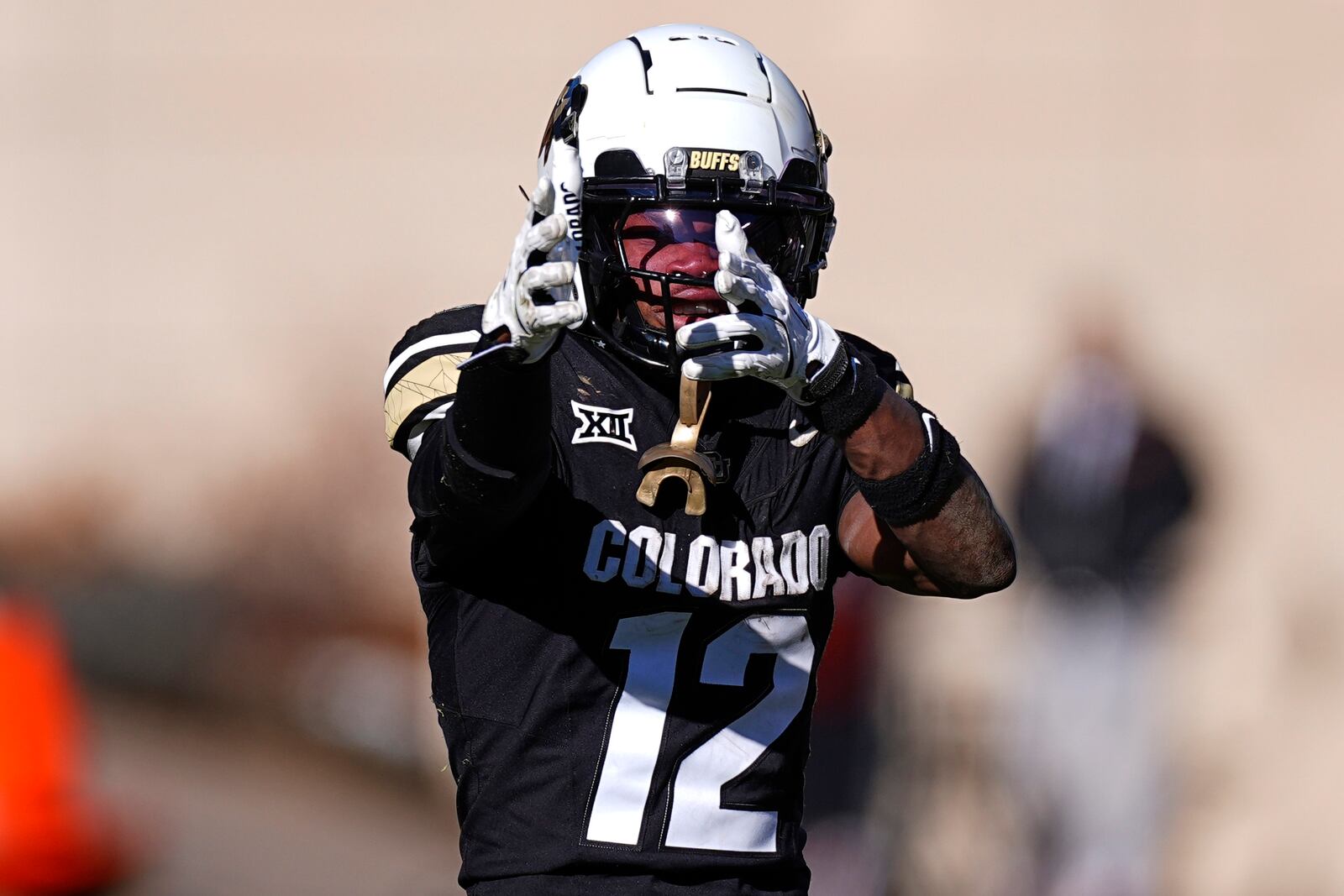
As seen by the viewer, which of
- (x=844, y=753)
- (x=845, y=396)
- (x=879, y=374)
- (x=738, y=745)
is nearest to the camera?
(x=845, y=396)

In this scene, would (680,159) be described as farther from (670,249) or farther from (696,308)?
(696,308)

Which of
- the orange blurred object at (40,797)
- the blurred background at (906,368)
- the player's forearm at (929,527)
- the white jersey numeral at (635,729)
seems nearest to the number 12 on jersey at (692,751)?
the white jersey numeral at (635,729)

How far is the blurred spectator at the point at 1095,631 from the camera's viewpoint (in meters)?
5.64

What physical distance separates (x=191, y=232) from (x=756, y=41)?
228 centimetres

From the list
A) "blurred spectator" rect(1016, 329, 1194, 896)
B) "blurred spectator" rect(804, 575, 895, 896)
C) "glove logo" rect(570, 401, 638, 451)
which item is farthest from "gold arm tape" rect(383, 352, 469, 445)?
"blurred spectator" rect(1016, 329, 1194, 896)

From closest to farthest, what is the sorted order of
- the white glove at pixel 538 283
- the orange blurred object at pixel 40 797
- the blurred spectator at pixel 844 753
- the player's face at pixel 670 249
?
1. the white glove at pixel 538 283
2. the player's face at pixel 670 249
3. the orange blurred object at pixel 40 797
4. the blurred spectator at pixel 844 753

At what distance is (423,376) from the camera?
2.16 meters

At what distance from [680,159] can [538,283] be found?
59 cm

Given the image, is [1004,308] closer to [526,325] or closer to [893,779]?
[893,779]

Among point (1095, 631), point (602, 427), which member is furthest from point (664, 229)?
point (1095, 631)

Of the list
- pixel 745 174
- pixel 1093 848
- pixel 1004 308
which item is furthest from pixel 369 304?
pixel 745 174

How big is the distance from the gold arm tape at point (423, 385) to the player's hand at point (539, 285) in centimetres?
34

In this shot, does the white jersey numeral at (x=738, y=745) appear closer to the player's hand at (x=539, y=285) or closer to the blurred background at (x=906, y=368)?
the player's hand at (x=539, y=285)

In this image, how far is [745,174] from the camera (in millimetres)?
2271
